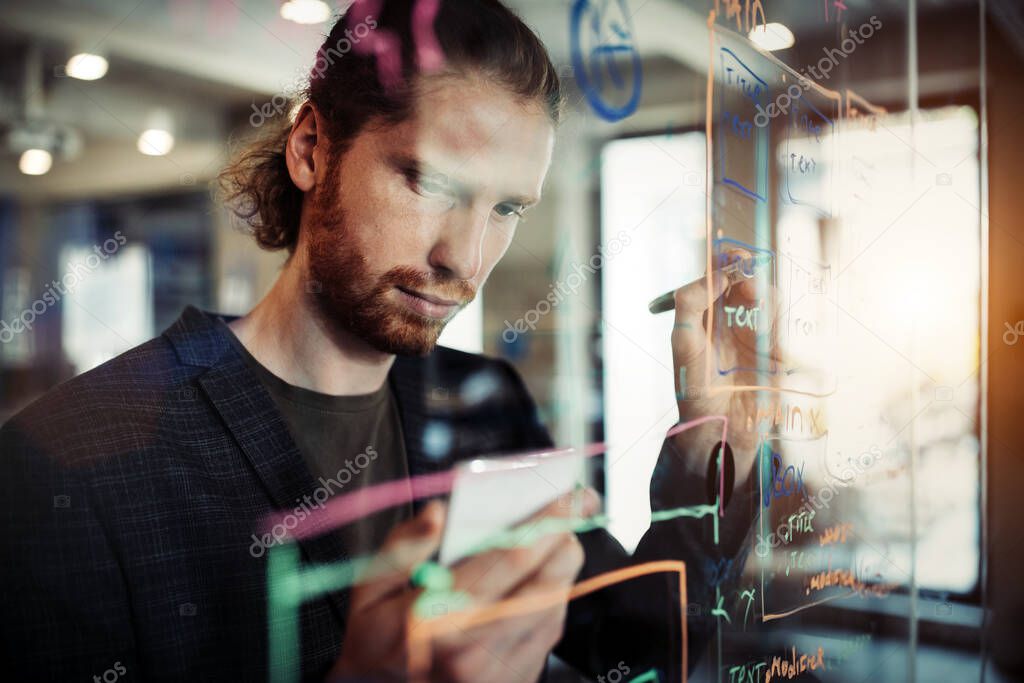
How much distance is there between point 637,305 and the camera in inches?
33.3

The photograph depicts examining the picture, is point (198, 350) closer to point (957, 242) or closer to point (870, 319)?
point (870, 319)

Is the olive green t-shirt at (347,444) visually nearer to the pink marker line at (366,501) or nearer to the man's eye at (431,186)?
the pink marker line at (366,501)

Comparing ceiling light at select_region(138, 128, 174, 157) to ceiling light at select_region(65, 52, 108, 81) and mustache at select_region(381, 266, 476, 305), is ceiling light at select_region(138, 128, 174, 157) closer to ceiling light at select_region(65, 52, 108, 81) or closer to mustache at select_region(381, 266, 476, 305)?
ceiling light at select_region(65, 52, 108, 81)

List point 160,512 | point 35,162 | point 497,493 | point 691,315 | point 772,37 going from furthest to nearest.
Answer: point 772,37 < point 691,315 < point 497,493 < point 160,512 < point 35,162

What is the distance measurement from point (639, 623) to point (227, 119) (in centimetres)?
63

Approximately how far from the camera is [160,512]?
62cm

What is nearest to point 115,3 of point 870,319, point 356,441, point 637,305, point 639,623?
point 356,441

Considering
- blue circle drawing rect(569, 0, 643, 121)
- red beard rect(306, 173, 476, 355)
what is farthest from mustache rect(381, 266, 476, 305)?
blue circle drawing rect(569, 0, 643, 121)

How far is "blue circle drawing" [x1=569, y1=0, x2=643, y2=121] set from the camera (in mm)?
769

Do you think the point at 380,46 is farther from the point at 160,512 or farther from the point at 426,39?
the point at 160,512

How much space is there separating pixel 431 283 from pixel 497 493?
18 cm

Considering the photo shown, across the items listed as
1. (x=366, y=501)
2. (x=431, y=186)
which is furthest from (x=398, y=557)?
(x=431, y=186)

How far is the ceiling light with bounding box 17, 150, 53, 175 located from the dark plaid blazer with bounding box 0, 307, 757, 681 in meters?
0.13

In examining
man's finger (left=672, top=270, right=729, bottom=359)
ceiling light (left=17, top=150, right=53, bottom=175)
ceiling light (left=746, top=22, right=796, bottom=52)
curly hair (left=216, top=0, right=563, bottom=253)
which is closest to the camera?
ceiling light (left=17, top=150, right=53, bottom=175)
